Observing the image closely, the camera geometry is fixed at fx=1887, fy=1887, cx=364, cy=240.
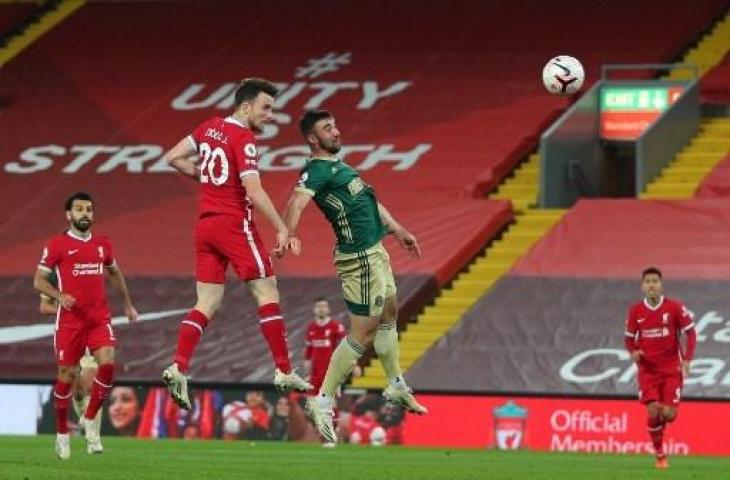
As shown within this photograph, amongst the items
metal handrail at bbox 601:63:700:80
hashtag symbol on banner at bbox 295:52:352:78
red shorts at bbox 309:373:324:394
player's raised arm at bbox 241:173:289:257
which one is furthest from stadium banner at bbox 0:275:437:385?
player's raised arm at bbox 241:173:289:257

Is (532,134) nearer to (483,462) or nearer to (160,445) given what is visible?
(160,445)

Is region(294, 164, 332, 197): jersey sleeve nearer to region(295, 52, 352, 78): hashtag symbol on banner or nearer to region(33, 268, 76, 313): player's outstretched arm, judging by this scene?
region(33, 268, 76, 313): player's outstretched arm

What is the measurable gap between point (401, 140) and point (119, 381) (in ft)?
24.9

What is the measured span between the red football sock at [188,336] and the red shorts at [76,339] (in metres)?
3.66

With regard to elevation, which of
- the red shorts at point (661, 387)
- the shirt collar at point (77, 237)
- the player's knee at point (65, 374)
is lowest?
the player's knee at point (65, 374)

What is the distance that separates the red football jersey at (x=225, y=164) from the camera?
12883 mm

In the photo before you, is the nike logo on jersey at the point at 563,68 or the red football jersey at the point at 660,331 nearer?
the red football jersey at the point at 660,331

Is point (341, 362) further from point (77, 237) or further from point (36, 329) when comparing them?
point (36, 329)

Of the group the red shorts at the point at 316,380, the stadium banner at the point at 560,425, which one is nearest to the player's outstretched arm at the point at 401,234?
the stadium banner at the point at 560,425

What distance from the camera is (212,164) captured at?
12969mm

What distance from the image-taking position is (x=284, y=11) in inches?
1391

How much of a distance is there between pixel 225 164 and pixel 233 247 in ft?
1.87

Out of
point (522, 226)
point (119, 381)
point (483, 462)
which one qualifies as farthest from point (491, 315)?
point (483, 462)

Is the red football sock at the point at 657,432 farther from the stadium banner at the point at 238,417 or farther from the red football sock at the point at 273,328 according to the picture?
the red football sock at the point at 273,328
